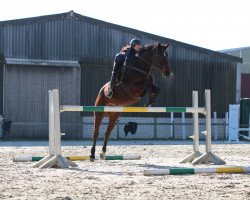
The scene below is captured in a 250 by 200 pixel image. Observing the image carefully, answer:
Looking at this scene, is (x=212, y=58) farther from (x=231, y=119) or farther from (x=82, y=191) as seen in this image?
(x=82, y=191)

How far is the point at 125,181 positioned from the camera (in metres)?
8.32

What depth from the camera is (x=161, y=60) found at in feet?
37.0

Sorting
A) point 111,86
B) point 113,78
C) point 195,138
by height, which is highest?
point 113,78

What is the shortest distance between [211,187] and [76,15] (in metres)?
19.5

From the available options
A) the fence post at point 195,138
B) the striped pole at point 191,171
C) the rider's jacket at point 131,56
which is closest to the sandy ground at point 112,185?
the striped pole at point 191,171

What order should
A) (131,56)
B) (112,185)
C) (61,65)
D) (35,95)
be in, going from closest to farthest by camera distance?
1. (112,185)
2. (131,56)
3. (35,95)
4. (61,65)

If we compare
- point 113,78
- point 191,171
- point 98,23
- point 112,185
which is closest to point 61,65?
point 98,23

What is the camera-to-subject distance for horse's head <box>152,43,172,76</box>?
1119 cm

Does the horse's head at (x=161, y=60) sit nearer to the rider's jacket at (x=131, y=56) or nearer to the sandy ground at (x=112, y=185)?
the rider's jacket at (x=131, y=56)

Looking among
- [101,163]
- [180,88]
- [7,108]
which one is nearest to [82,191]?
[101,163]

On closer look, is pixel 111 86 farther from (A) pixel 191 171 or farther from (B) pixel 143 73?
(A) pixel 191 171

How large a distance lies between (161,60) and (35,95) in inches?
599

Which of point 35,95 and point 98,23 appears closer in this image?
point 35,95

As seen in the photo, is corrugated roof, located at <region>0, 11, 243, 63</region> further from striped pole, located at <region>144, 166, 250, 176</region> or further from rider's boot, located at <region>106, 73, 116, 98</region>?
striped pole, located at <region>144, 166, 250, 176</region>
